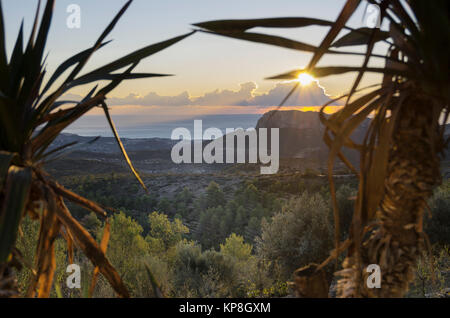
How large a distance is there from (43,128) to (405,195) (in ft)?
4.45

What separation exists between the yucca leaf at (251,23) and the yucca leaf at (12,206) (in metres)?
0.76

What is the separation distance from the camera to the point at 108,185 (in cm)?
2220

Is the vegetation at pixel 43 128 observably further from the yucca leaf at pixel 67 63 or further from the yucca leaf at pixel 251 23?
the yucca leaf at pixel 251 23

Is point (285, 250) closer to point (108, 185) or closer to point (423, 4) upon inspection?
point (423, 4)

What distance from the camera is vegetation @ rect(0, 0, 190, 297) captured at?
1226 mm

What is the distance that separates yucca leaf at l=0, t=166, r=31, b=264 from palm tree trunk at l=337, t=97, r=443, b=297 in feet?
3.48

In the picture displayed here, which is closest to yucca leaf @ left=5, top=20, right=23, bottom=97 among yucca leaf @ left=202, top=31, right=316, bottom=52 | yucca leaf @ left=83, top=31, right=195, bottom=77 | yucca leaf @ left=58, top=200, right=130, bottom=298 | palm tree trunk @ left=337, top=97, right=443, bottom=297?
yucca leaf @ left=83, top=31, right=195, bottom=77

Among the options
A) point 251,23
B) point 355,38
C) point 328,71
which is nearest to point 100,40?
point 251,23

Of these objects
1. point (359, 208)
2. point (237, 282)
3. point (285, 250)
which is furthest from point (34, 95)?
point (285, 250)

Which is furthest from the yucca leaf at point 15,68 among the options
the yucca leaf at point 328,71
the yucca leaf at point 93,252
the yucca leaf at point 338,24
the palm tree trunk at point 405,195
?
the palm tree trunk at point 405,195

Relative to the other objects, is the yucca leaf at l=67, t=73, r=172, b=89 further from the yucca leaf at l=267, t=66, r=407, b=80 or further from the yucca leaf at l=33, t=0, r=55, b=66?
the yucca leaf at l=267, t=66, r=407, b=80

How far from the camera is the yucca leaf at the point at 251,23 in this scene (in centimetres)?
120

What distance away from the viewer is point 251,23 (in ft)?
3.96
